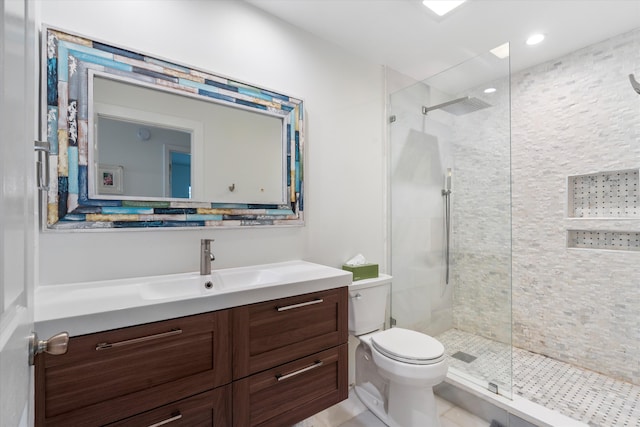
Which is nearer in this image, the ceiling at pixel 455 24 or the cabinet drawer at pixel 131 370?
the cabinet drawer at pixel 131 370

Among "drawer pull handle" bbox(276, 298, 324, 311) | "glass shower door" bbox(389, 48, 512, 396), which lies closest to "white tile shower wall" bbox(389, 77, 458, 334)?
"glass shower door" bbox(389, 48, 512, 396)

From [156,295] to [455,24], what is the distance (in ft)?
7.70

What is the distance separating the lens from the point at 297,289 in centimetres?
140

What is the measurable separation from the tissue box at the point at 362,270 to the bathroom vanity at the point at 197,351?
44 centimetres

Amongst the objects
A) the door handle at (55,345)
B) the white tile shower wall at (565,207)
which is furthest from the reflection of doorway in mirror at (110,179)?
the white tile shower wall at (565,207)

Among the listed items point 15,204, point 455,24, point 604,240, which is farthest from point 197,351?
point 604,240

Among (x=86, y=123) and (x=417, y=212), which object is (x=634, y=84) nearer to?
(x=417, y=212)

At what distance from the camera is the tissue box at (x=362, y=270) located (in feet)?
6.72

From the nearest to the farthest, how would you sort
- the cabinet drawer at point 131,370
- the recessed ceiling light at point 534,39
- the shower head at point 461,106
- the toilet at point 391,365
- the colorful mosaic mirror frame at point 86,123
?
the cabinet drawer at point 131,370
the colorful mosaic mirror frame at point 86,123
the toilet at point 391,365
the recessed ceiling light at point 534,39
the shower head at point 461,106

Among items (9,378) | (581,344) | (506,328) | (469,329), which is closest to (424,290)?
(469,329)

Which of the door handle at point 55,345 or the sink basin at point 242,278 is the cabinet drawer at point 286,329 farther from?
the door handle at point 55,345

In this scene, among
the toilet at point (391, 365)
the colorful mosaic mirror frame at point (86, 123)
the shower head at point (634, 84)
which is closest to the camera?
the colorful mosaic mirror frame at point (86, 123)

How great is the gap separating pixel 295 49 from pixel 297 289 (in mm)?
1536

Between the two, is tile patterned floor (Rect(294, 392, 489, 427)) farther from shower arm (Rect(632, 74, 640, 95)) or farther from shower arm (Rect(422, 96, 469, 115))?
shower arm (Rect(632, 74, 640, 95))
